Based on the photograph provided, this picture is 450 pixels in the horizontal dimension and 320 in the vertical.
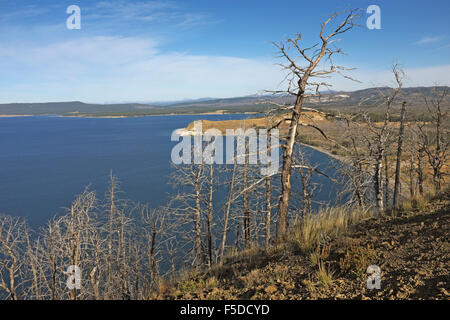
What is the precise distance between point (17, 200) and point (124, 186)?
43.1ft

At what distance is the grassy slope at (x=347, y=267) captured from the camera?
372 centimetres

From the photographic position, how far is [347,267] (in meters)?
4.30

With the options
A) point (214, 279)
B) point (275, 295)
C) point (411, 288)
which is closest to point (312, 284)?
point (275, 295)

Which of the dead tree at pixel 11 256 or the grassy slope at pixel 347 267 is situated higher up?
the grassy slope at pixel 347 267

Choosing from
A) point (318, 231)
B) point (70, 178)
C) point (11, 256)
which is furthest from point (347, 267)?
point (70, 178)

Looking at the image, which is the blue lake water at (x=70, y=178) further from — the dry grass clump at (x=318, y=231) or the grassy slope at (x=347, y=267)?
the grassy slope at (x=347, y=267)

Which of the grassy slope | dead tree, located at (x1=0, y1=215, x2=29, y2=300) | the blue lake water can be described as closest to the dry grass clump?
the grassy slope

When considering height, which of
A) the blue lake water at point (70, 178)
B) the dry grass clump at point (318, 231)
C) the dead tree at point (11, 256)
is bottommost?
the blue lake water at point (70, 178)

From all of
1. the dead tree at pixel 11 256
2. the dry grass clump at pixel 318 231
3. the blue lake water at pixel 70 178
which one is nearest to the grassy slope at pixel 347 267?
the dry grass clump at pixel 318 231

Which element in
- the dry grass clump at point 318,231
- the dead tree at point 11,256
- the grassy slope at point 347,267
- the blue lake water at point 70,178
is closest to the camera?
the grassy slope at point 347,267

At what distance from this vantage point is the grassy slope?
12.2 feet
